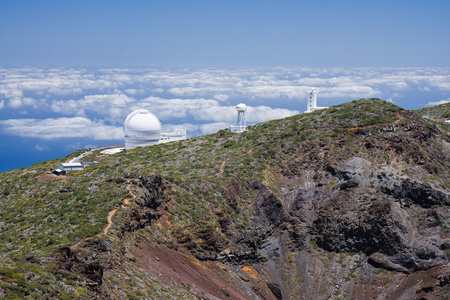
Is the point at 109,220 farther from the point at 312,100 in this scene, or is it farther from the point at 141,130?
the point at 312,100

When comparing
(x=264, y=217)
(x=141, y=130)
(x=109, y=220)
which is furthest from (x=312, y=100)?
(x=109, y=220)

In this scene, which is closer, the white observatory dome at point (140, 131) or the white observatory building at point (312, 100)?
the white observatory dome at point (140, 131)

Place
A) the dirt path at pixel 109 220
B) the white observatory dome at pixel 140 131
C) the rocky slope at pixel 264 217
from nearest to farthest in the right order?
the dirt path at pixel 109 220 → the rocky slope at pixel 264 217 → the white observatory dome at pixel 140 131

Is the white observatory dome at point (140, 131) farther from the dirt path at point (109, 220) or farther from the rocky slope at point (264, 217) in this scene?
the dirt path at point (109, 220)

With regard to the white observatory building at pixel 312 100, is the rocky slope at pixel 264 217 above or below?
below

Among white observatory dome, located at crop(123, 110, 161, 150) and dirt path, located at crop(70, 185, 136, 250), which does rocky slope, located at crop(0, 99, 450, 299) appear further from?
white observatory dome, located at crop(123, 110, 161, 150)

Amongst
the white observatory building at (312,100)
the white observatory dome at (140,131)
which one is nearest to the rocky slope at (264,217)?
the white observatory dome at (140,131)

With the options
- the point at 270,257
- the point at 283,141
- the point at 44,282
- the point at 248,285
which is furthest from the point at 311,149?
the point at 44,282

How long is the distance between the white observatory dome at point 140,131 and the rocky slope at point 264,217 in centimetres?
1757

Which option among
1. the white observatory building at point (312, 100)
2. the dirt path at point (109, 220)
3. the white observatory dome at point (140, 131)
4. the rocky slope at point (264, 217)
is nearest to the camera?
the dirt path at point (109, 220)

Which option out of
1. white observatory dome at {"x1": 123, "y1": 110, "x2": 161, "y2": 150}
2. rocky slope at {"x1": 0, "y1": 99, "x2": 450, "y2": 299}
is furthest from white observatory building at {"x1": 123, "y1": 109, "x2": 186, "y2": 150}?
rocky slope at {"x1": 0, "y1": 99, "x2": 450, "y2": 299}

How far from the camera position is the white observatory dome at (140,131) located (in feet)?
239

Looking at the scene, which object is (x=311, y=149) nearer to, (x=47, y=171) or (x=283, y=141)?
(x=283, y=141)

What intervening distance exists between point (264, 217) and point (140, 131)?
34.9 meters
